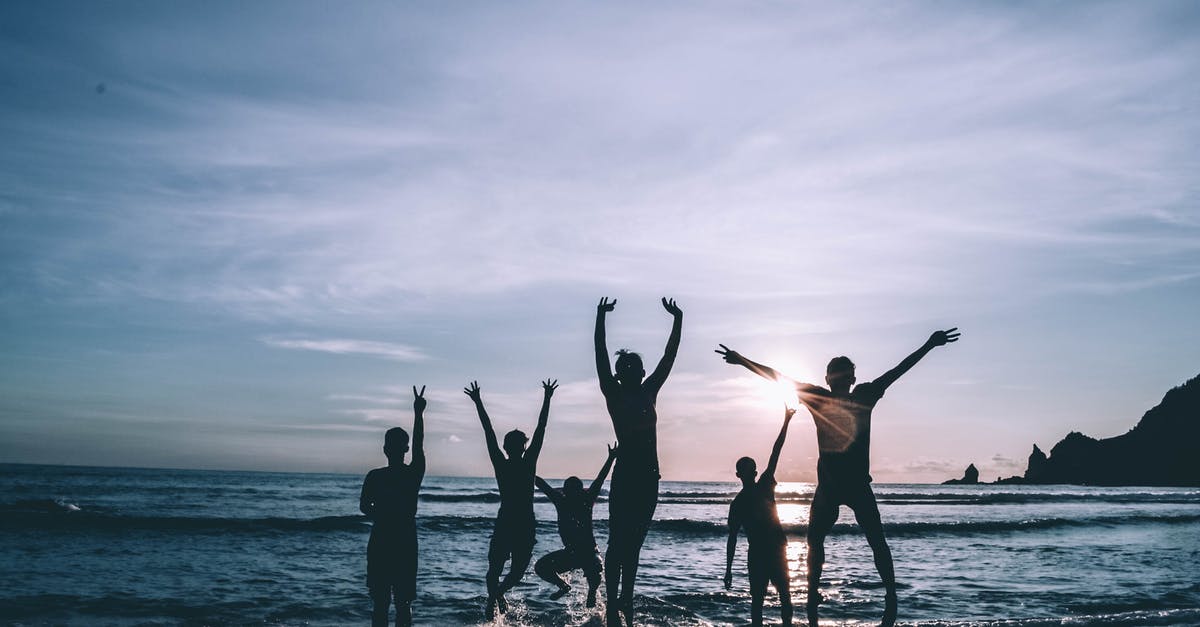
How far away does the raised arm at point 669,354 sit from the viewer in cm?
590

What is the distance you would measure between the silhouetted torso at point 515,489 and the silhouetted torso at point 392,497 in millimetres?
1380

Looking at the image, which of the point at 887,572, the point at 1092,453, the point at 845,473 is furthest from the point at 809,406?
the point at 1092,453

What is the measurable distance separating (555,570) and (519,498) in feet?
4.77

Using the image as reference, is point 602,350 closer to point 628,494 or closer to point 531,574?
point 628,494

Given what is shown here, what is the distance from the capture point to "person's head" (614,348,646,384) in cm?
596

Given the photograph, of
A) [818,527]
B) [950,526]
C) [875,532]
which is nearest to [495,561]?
[818,527]

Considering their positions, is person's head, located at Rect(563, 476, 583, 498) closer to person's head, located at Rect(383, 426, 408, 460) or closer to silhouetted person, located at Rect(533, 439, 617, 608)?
silhouetted person, located at Rect(533, 439, 617, 608)

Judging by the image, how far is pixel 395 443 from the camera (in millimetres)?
6855

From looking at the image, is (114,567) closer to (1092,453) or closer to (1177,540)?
(1177,540)

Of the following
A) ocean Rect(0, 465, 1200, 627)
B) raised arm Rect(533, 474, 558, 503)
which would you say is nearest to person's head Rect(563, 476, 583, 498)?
raised arm Rect(533, 474, 558, 503)

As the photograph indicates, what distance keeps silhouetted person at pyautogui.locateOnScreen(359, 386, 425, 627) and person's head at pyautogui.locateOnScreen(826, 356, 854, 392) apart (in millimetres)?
3712

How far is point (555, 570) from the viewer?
9086mm

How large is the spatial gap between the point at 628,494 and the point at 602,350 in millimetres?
1137

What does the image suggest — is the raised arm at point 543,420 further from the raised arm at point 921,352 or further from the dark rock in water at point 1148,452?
the dark rock in water at point 1148,452
